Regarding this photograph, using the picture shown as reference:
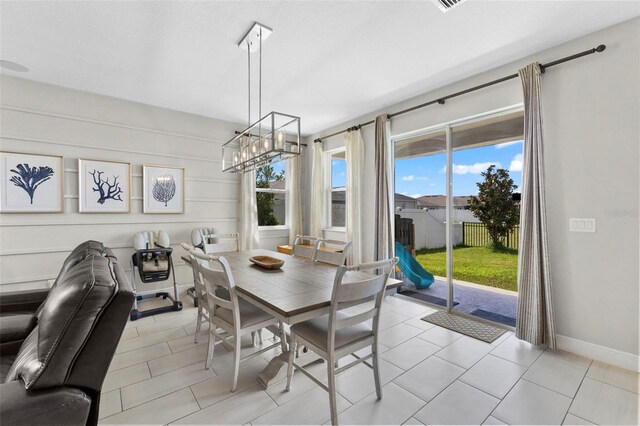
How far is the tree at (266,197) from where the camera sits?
5135 mm

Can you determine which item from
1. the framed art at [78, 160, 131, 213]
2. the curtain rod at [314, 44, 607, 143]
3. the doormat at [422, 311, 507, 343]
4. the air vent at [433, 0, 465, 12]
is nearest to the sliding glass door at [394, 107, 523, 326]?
the doormat at [422, 311, 507, 343]

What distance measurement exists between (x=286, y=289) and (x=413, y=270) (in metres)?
2.74

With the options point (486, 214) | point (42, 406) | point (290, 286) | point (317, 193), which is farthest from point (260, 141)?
point (317, 193)

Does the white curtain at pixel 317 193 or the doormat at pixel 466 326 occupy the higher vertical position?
the white curtain at pixel 317 193

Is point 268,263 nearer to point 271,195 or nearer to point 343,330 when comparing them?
point 343,330

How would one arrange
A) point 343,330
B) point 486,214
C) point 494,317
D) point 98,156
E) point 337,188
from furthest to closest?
1. point 337,188
2. point 98,156
3. point 486,214
4. point 494,317
5. point 343,330

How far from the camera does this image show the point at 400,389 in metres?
2.00

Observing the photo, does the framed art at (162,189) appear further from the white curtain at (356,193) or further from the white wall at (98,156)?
the white curtain at (356,193)

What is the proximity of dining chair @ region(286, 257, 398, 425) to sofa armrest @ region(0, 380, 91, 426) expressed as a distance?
107 cm

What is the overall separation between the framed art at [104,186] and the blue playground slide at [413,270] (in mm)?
3813

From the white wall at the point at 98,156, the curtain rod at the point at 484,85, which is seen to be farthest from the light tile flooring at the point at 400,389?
the curtain rod at the point at 484,85

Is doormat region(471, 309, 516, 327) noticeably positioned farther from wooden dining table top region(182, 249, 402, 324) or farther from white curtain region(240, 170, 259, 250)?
white curtain region(240, 170, 259, 250)

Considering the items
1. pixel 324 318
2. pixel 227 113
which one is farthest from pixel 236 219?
pixel 324 318

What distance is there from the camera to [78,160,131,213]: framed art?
3.51 meters
